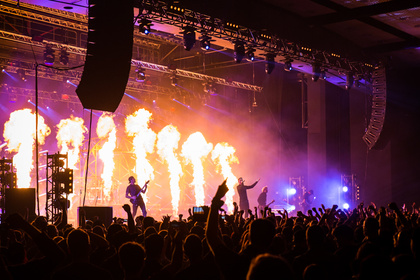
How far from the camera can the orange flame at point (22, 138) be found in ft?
84.9

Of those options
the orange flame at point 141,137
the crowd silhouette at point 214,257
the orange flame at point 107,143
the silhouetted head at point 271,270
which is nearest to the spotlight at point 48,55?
the orange flame at point 107,143

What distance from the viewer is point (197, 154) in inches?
1198

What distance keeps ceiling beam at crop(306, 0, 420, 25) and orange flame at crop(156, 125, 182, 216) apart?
15969 mm

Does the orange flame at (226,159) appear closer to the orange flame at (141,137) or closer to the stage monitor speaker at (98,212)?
the orange flame at (141,137)

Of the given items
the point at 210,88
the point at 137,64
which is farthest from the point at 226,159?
the point at 137,64

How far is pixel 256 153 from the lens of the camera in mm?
27703

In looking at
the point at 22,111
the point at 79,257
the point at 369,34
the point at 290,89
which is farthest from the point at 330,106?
the point at 79,257

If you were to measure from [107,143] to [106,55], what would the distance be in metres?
21.4

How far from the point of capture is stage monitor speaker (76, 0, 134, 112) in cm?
801

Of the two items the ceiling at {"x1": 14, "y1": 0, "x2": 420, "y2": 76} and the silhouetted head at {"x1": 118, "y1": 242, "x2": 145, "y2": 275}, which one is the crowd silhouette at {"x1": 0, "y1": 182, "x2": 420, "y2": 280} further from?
the ceiling at {"x1": 14, "y1": 0, "x2": 420, "y2": 76}

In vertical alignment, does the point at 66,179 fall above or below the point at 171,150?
below

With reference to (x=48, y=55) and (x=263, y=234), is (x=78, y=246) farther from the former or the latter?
(x=48, y=55)

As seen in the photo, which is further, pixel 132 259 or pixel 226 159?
pixel 226 159

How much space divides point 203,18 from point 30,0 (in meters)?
4.27
